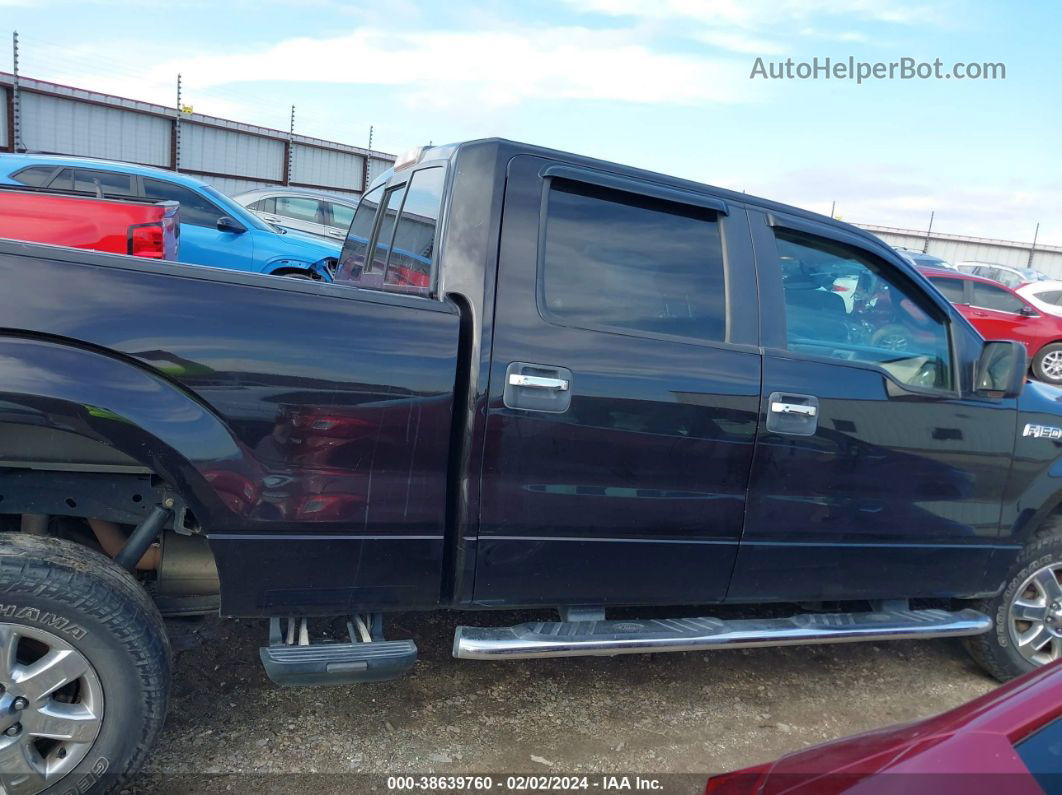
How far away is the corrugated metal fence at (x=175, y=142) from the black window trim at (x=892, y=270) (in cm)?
1489

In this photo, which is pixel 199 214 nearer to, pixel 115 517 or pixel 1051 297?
pixel 115 517

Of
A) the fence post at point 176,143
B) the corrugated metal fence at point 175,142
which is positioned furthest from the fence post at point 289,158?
the fence post at point 176,143

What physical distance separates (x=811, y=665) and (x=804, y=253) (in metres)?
2.00

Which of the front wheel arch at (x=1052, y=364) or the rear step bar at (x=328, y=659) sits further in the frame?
the front wheel arch at (x=1052, y=364)

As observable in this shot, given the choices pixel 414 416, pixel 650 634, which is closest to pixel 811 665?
pixel 650 634

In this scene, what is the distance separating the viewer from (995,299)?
43.1 ft

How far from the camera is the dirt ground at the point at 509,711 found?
2.85 metres

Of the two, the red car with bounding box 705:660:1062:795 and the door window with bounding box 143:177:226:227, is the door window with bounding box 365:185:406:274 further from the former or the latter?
the door window with bounding box 143:177:226:227

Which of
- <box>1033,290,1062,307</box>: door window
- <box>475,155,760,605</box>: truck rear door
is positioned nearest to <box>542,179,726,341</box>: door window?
<box>475,155,760,605</box>: truck rear door

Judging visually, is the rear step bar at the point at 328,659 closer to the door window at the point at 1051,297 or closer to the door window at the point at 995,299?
the door window at the point at 995,299

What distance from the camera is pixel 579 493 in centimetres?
278

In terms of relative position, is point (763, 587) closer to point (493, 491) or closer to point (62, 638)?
point (493, 491)

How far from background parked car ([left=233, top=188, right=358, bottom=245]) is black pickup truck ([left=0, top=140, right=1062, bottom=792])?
979cm

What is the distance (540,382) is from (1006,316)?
1276 cm
